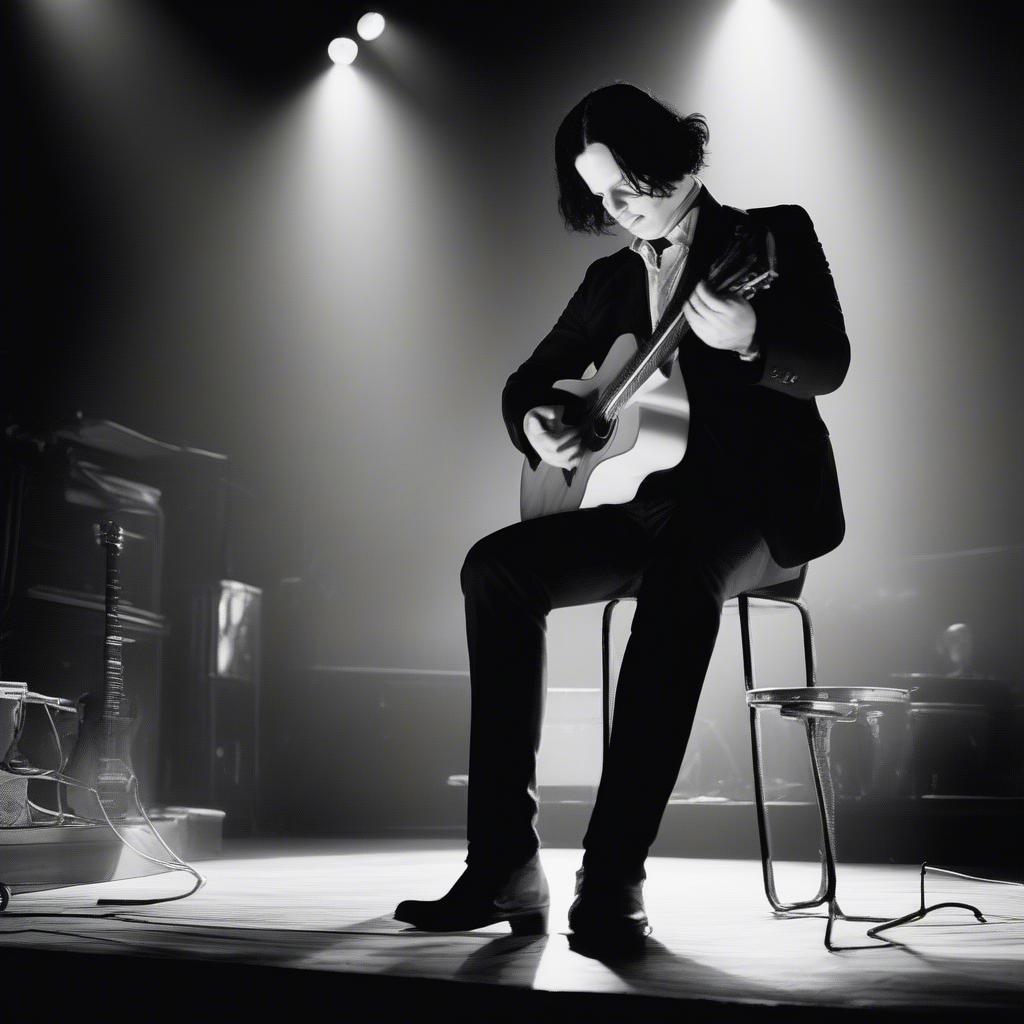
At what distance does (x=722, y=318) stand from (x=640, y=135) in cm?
38

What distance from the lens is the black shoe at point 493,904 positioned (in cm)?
129

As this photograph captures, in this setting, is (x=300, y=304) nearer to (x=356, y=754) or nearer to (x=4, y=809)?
(x=356, y=754)

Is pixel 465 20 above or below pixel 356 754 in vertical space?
above

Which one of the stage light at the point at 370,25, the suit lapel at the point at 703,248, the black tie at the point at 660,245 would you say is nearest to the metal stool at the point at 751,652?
the suit lapel at the point at 703,248

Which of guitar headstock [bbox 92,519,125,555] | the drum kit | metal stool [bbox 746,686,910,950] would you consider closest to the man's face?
metal stool [bbox 746,686,910,950]

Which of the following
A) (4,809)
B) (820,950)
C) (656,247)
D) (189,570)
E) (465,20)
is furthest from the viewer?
(465,20)

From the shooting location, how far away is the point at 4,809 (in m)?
2.43

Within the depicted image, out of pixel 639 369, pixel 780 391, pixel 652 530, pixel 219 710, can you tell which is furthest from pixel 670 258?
pixel 219 710

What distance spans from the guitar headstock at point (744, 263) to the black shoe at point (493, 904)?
0.77 metres

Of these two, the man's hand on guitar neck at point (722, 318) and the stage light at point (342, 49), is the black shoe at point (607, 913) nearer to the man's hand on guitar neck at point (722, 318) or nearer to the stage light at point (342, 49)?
the man's hand on guitar neck at point (722, 318)

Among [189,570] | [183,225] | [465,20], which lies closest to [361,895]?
[189,570]

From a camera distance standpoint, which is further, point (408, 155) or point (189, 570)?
point (408, 155)

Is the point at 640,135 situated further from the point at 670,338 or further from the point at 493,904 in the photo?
the point at 493,904

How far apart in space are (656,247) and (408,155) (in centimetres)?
358
